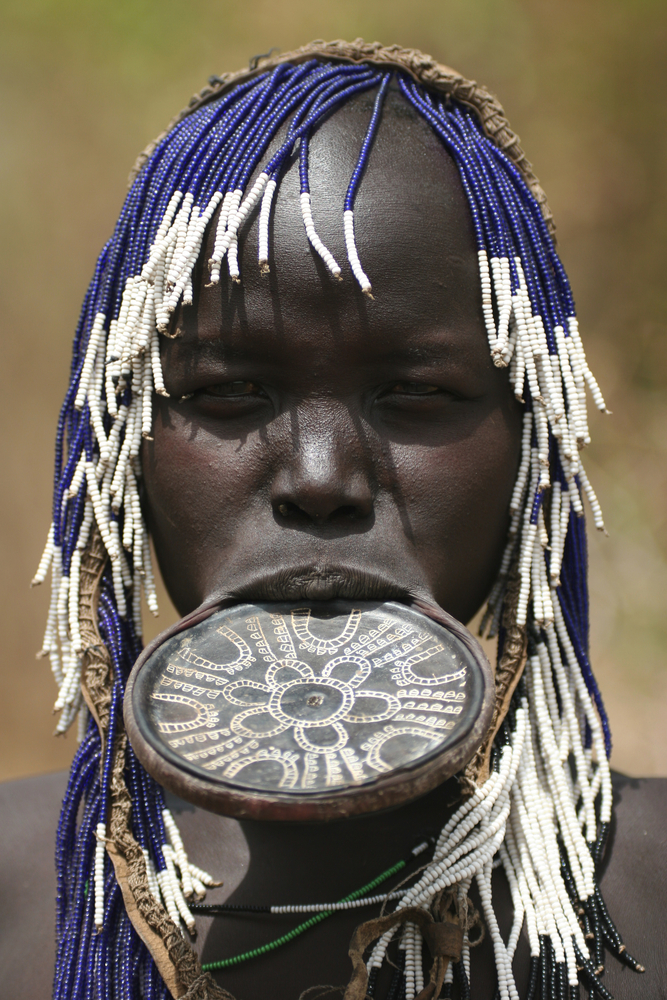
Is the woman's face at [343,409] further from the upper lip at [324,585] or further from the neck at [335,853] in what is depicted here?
the neck at [335,853]

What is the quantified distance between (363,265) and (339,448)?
339 mm

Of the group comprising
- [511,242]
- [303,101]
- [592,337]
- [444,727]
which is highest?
[592,337]

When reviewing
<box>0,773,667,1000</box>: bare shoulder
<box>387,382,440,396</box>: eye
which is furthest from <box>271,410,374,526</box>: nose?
<box>0,773,667,1000</box>: bare shoulder

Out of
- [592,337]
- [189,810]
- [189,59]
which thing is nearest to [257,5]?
[189,59]

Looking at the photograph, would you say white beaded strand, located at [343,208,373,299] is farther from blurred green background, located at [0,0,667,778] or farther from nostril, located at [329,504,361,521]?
blurred green background, located at [0,0,667,778]

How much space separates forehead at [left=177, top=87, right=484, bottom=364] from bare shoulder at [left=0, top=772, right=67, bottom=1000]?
1.21m

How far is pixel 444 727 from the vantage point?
129cm

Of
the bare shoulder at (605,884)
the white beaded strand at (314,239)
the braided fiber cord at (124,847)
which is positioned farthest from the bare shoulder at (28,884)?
the white beaded strand at (314,239)

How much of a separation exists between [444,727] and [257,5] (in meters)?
4.58

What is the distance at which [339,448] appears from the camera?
5.41 ft

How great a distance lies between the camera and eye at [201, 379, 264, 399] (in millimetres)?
1739

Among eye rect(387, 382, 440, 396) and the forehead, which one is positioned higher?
the forehead

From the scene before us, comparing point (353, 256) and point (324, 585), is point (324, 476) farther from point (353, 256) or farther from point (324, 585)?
point (353, 256)

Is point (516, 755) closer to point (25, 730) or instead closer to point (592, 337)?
point (592, 337)
